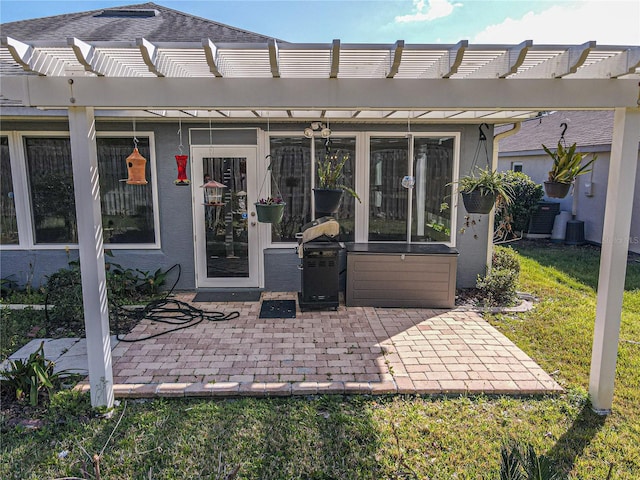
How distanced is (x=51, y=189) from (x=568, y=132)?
12905 millimetres

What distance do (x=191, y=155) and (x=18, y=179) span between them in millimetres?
2659

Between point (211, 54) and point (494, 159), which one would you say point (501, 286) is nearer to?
point (494, 159)

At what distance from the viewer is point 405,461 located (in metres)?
2.79

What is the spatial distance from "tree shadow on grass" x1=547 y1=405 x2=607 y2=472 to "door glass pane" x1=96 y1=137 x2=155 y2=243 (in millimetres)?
5733

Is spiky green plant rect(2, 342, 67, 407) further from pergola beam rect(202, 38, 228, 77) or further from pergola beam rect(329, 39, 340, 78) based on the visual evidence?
pergola beam rect(329, 39, 340, 78)

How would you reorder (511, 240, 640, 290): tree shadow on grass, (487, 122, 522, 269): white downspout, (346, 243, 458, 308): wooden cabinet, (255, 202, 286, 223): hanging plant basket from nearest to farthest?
(255, 202, 286, 223): hanging plant basket → (346, 243, 458, 308): wooden cabinet → (487, 122, 522, 269): white downspout → (511, 240, 640, 290): tree shadow on grass

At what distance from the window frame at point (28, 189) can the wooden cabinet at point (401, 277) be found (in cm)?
311

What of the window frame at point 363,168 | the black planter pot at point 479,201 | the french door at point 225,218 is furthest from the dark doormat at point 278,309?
the black planter pot at point 479,201

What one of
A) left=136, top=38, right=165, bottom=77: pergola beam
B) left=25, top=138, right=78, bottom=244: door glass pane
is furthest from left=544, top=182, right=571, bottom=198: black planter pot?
left=25, top=138, right=78, bottom=244: door glass pane

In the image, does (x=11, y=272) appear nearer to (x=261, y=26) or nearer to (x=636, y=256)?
(x=261, y=26)

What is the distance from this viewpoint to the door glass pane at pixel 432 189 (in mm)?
6383

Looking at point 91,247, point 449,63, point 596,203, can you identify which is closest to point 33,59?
point 91,247

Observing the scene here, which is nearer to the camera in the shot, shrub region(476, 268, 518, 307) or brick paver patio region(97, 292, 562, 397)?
brick paver patio region(97, 292, 562, 397)

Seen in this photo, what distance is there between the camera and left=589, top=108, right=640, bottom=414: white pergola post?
303 cm
